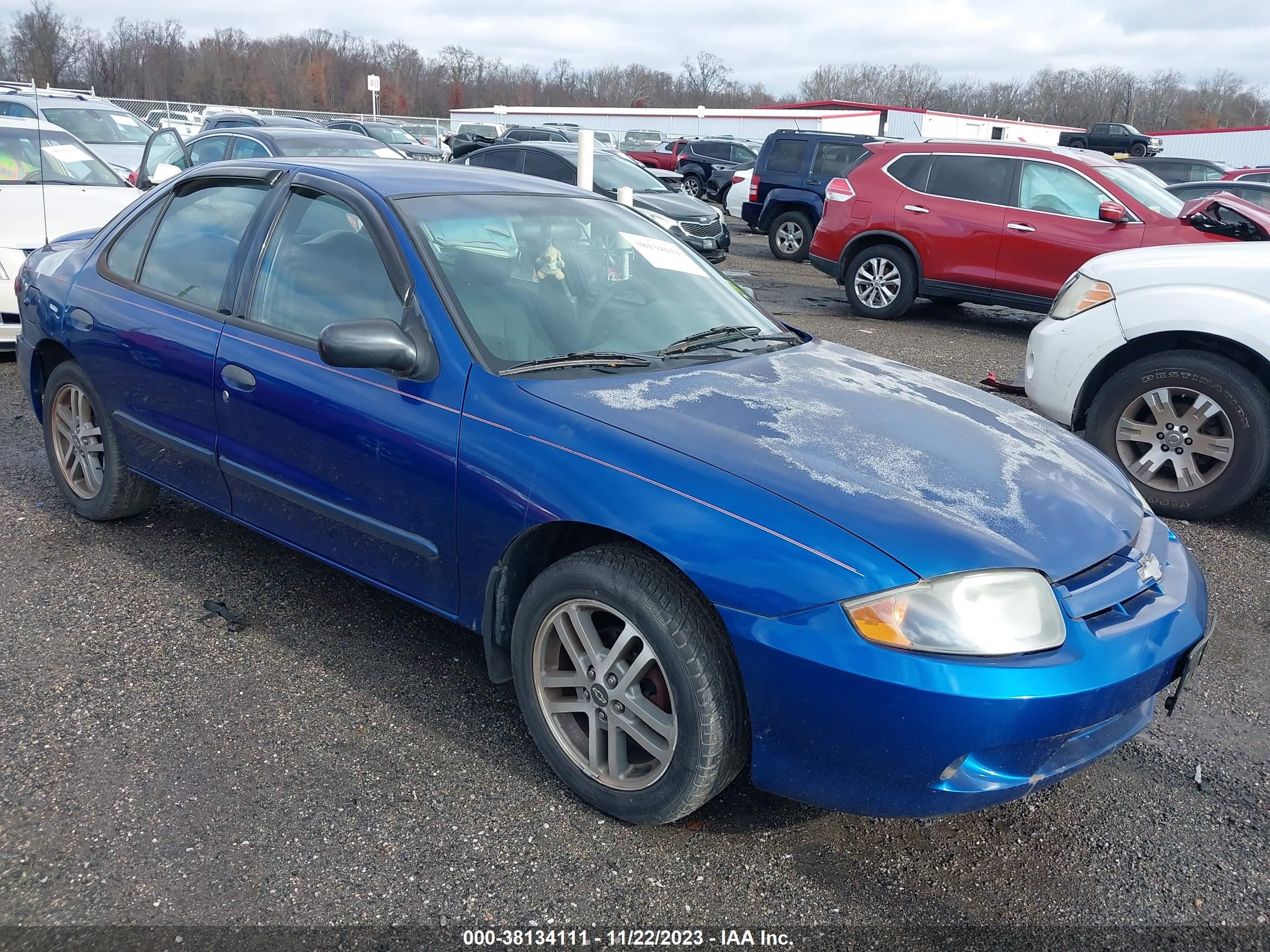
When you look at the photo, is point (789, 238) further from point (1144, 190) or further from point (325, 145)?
point (325, 145)

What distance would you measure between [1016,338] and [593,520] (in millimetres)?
8708

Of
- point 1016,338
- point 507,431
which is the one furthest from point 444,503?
point 1016,338

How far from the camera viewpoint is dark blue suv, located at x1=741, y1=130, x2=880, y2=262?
600 inches

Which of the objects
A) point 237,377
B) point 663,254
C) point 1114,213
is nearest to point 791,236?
point 1114,213

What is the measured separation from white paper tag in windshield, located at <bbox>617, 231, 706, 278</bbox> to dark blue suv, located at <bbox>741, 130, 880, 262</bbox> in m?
11.8

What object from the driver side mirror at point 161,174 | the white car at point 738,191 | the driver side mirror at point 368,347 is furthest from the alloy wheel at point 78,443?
the white car at point 738,191

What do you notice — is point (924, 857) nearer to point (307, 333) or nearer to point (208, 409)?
point (307, 333)

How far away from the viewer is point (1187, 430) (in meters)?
4.96

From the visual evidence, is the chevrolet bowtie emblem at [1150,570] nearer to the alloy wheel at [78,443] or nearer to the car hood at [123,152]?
the alloy wheel at [78,443]

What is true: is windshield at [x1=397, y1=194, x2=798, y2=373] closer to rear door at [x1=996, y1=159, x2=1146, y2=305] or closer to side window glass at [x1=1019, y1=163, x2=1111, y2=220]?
rear door at [x1=996, y1=159, x2=1146, y2=305]

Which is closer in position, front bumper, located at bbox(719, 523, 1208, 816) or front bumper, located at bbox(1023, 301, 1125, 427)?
front bumper, located at bbox(719, 523, 1208, 816)

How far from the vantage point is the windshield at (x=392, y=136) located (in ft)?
77.2

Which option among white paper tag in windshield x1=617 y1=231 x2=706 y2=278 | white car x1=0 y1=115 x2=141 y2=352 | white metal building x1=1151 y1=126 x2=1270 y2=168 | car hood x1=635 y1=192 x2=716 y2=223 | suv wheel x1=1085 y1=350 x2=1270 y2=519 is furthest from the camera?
white metal building x1=1151 y1=126 x2=1270 y2=168

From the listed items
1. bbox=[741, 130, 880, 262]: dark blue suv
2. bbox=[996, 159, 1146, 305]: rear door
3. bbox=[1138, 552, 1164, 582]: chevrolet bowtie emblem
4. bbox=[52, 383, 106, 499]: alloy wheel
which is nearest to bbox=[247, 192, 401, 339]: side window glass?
bbox=[52, 383, 106, 499]: alloy wheel
